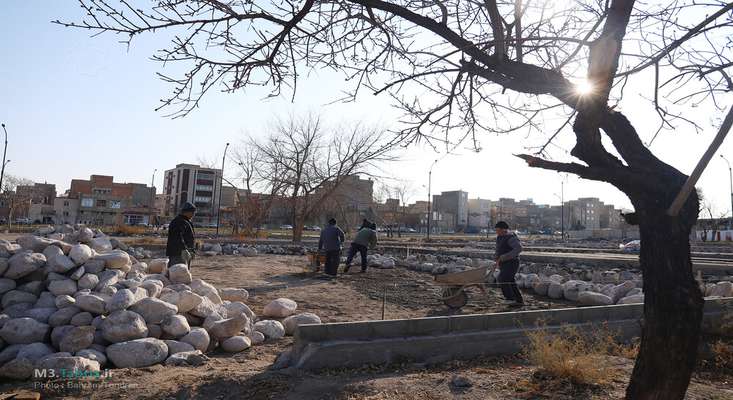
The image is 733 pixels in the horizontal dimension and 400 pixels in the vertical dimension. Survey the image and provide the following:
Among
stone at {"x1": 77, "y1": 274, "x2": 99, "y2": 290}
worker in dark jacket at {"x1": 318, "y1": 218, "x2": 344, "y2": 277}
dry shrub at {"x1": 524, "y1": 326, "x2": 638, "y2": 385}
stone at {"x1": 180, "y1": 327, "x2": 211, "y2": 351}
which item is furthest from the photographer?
worker in dark jacket at {"x1": 318, "y1": 218, "x2": 344, "y2": 277}

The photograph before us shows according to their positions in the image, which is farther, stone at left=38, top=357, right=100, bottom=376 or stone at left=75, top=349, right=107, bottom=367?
stone at left=75, top=349, right=107, bottom=367

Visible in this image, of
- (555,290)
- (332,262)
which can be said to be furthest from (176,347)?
(555,290)

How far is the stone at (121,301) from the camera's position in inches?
203

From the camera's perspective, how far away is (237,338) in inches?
213

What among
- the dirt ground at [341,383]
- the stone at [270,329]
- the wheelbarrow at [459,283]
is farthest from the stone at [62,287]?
the wheelbarrow at [459,283]

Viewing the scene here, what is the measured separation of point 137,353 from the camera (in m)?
4.53

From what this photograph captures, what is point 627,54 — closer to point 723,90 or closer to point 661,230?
point 723,90

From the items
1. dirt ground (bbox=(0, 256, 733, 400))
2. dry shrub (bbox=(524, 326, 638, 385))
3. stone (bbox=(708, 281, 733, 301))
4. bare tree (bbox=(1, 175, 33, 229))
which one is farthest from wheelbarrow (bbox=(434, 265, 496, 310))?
bare tree (bbox=(1, 175, 33, 229))

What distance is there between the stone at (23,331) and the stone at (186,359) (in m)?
1.48

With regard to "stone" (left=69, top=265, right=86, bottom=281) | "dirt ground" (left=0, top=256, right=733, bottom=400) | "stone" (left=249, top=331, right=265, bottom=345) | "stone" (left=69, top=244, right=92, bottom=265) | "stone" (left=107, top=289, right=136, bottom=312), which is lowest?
"stone" (left=249, top=331, right=265, bottom=345)

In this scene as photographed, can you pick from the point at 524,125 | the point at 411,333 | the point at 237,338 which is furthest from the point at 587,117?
the point at 237,338

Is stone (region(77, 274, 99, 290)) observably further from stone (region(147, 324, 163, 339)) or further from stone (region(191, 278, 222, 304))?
stone (region(147, 324, 163, 339))

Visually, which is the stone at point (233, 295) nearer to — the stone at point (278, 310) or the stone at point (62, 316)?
the stone at point (278, 310)

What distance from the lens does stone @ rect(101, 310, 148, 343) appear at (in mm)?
4789
